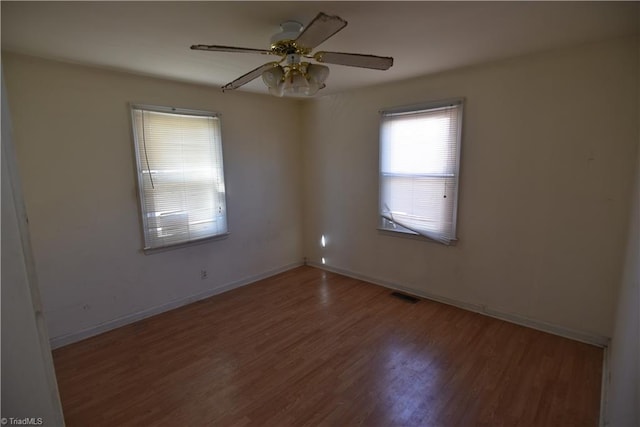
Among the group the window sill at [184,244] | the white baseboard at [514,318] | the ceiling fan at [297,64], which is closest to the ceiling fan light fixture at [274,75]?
the ceiling fan at [297,64]

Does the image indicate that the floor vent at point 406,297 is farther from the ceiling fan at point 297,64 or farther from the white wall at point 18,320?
the white wall at point 18,320

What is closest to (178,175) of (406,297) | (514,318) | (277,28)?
(277,28)

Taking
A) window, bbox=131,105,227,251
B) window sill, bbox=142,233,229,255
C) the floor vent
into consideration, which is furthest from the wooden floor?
window, bbox=131,105,227,251

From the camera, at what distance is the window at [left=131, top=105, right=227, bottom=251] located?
123 inches

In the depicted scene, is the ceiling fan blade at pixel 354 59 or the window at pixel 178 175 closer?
the ceiling fan blade at pixel 354 59

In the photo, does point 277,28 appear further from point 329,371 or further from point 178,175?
point 329,371

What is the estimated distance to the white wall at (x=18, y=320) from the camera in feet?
3.48

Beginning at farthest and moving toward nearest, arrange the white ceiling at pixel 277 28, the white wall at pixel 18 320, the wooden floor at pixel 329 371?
the wooden floor at pixel 329 371, the white ceiling at pixel 277 28, the white wall at pixel 18 320

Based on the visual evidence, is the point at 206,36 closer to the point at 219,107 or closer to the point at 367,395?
the point at 219,107

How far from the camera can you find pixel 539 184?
8.98 ft

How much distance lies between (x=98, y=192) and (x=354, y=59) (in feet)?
8.33

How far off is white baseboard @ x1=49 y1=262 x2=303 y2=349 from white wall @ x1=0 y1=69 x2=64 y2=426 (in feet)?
6.43

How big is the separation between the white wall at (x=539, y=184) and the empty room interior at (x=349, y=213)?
0.05 feet

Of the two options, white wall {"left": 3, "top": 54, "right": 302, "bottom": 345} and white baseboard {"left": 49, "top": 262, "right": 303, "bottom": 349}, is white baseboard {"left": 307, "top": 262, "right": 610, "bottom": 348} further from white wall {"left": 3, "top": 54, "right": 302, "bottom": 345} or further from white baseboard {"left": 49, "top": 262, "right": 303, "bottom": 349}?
white wall {"left": 3, "top": 54, "right": 302, "bottom": 345}
